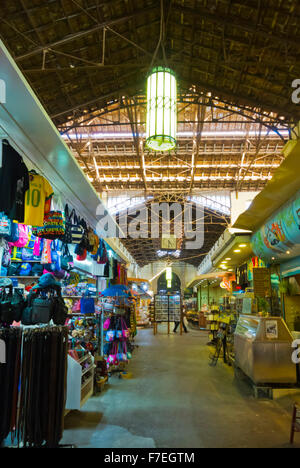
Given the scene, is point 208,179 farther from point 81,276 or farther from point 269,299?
point 81,276

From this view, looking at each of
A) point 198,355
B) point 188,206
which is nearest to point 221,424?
point 198,355

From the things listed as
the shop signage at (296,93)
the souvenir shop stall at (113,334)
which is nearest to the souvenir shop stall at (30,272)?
the souvenir shop stall at (113,334)

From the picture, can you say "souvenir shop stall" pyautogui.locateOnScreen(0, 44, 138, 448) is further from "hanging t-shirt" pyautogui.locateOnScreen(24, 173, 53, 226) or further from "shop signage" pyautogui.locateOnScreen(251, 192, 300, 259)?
"shop signage" pyautogui.locateOnScreen(251, 192, 300, 259)

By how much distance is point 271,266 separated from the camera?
296 inches

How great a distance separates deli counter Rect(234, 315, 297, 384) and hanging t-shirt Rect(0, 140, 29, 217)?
4487 millimetres

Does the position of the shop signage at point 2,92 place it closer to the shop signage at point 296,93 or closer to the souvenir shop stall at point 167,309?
the shop signage at point 296,93

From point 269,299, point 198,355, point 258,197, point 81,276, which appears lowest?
point 198,355

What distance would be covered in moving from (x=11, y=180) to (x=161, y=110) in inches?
68.2

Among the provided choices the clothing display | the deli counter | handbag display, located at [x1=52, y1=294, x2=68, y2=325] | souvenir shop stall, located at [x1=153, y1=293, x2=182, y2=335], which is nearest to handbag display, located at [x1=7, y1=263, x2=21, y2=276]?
handbag display, located at [x1=52, y1=294, x2=68, y2=325]

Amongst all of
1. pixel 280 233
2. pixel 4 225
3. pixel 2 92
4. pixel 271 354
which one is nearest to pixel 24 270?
pixel 4 225

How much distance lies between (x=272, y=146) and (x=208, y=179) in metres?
3.14

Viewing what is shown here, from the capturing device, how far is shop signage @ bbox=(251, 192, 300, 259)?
4.65 metres

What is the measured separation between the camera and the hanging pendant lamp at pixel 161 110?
133 inches
